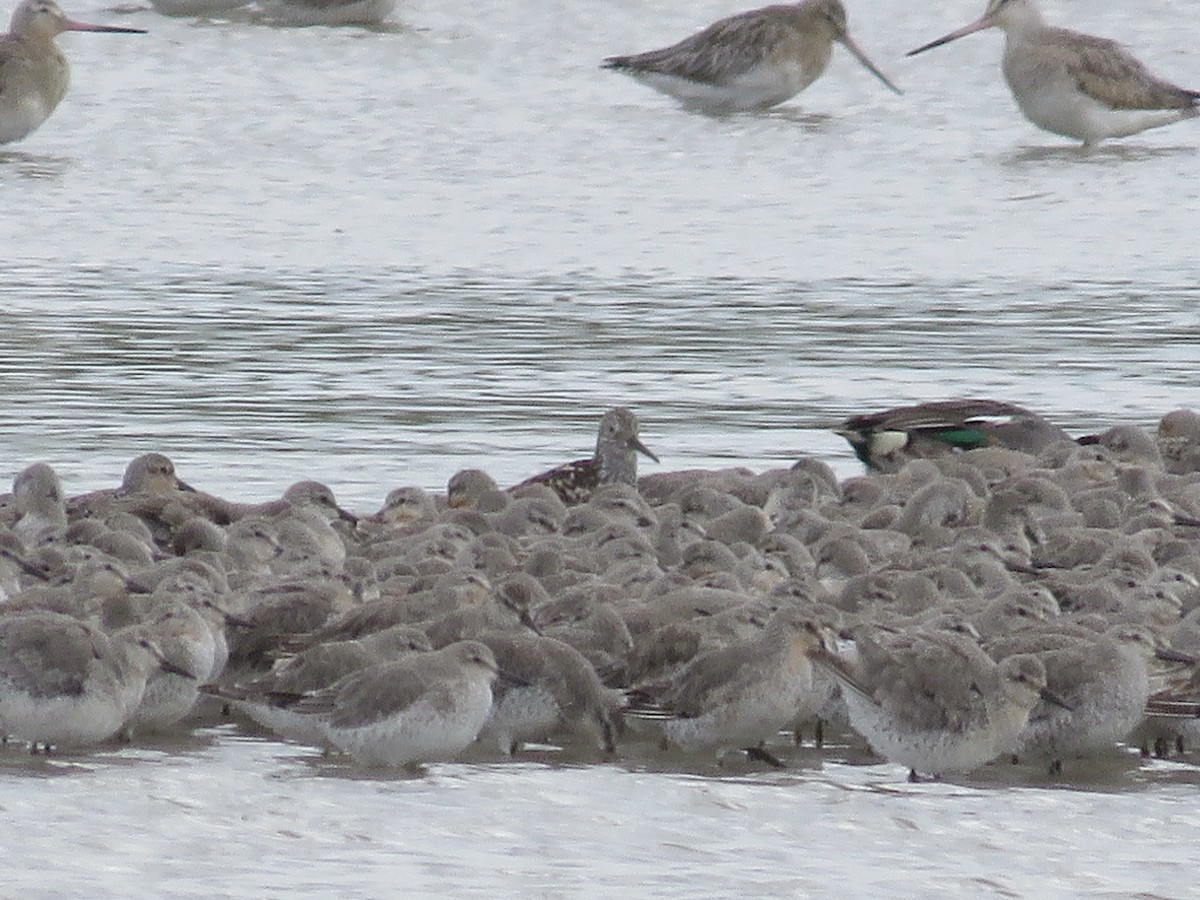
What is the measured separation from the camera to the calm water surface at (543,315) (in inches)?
308

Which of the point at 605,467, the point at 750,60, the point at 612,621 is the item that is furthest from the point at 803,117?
the point at 612,621

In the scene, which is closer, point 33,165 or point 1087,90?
point 33,165

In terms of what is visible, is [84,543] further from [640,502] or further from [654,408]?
[654,408]

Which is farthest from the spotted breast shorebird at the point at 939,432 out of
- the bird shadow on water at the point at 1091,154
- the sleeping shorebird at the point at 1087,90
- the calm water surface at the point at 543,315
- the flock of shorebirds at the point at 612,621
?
the sleeping shorebird at the point at 1087,90

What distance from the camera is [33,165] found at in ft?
76.2

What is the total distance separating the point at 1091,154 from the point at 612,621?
15.9 meters

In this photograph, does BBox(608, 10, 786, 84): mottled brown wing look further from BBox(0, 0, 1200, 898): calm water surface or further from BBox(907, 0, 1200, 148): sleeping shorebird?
BBox(907, 0, 1200, 148): sleeping shorebird

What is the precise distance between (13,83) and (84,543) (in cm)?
1332

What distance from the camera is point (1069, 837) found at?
26.0 feet

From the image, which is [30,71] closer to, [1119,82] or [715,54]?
[715,54]

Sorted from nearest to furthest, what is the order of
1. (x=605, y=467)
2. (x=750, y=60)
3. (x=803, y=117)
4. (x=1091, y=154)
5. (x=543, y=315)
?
1. (x=605, y=467)
2. (x=543, y=315)
3. (x=1091, y=154)
4. (x=750, y=60)
5. (x=803, y=117)

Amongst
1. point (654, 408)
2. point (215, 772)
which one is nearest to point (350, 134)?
point (654, 408)

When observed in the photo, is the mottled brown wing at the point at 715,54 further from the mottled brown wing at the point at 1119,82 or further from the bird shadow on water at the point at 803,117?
the mottled brown wing at the point at 1119,82

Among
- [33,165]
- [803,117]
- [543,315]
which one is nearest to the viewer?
[543,315]
